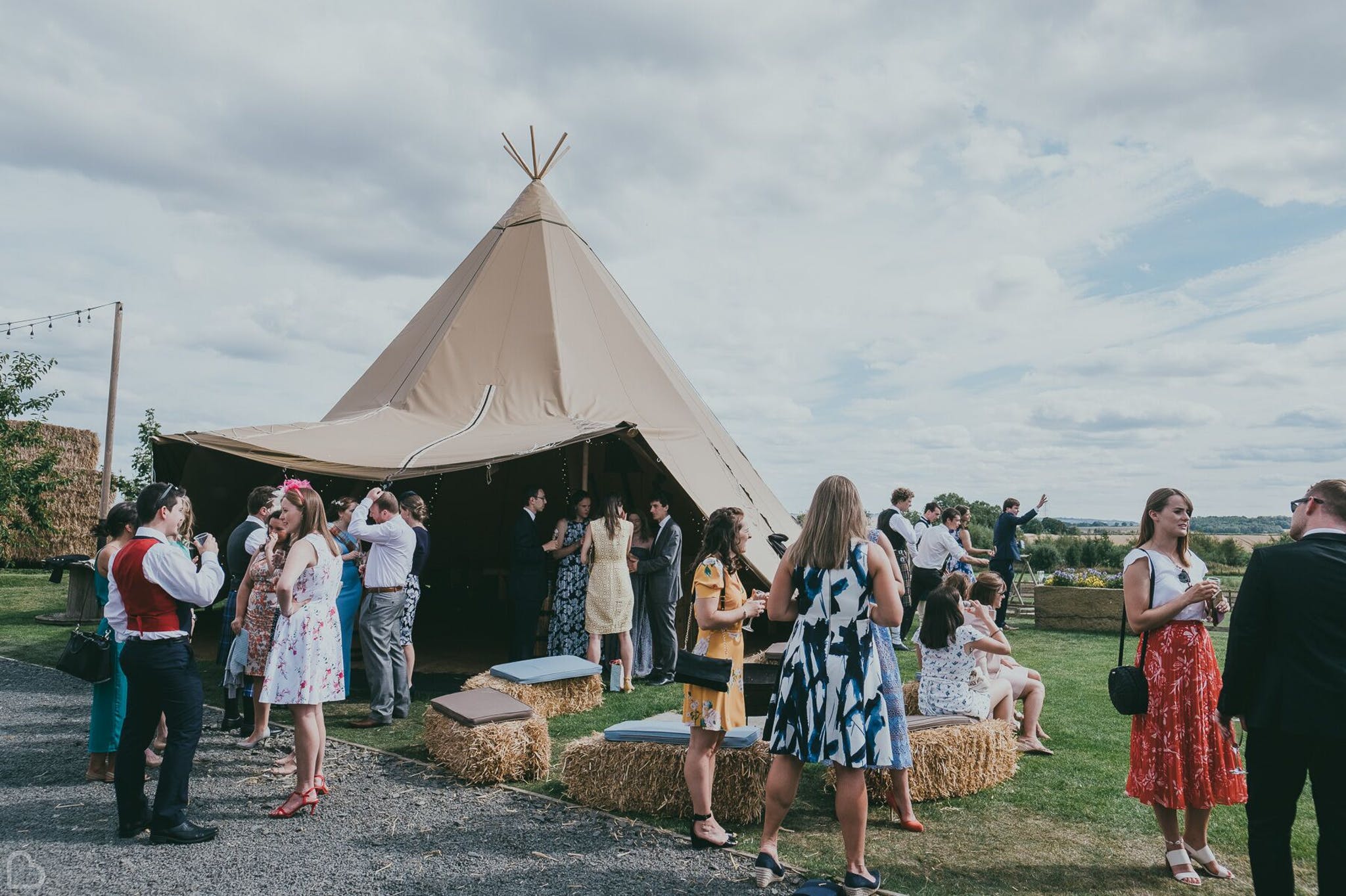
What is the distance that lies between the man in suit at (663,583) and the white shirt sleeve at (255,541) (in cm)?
278

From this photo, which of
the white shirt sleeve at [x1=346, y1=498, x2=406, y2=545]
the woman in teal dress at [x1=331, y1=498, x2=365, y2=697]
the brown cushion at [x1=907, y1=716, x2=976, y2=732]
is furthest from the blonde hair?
the woman in teal dress at [x1=331, y1=498, x2=365, y2=697]

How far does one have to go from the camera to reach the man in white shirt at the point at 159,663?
138 inches

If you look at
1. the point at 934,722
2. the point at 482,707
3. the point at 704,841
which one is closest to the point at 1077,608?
the point at 934,722

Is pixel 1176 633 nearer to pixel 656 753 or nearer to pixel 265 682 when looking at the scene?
pixel 656 753

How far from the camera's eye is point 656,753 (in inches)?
156

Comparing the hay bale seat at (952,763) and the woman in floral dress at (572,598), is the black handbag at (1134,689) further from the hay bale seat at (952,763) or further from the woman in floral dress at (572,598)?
the woman in floral dress at (572,598)

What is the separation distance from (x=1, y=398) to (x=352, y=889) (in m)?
12.9

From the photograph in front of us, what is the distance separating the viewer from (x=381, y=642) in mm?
5582

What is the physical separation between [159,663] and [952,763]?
357 centimetres

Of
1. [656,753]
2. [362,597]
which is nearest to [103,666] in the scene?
[362,597]

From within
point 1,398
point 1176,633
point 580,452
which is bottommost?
point 1176,633

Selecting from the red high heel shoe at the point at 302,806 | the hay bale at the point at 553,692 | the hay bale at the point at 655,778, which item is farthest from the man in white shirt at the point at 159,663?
the hay bale at the point at 553,692

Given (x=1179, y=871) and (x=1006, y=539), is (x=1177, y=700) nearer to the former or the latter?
(x=1179, y=871)

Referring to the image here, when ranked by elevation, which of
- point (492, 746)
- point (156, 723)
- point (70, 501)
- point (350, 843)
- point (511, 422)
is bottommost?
point (350, 843)
